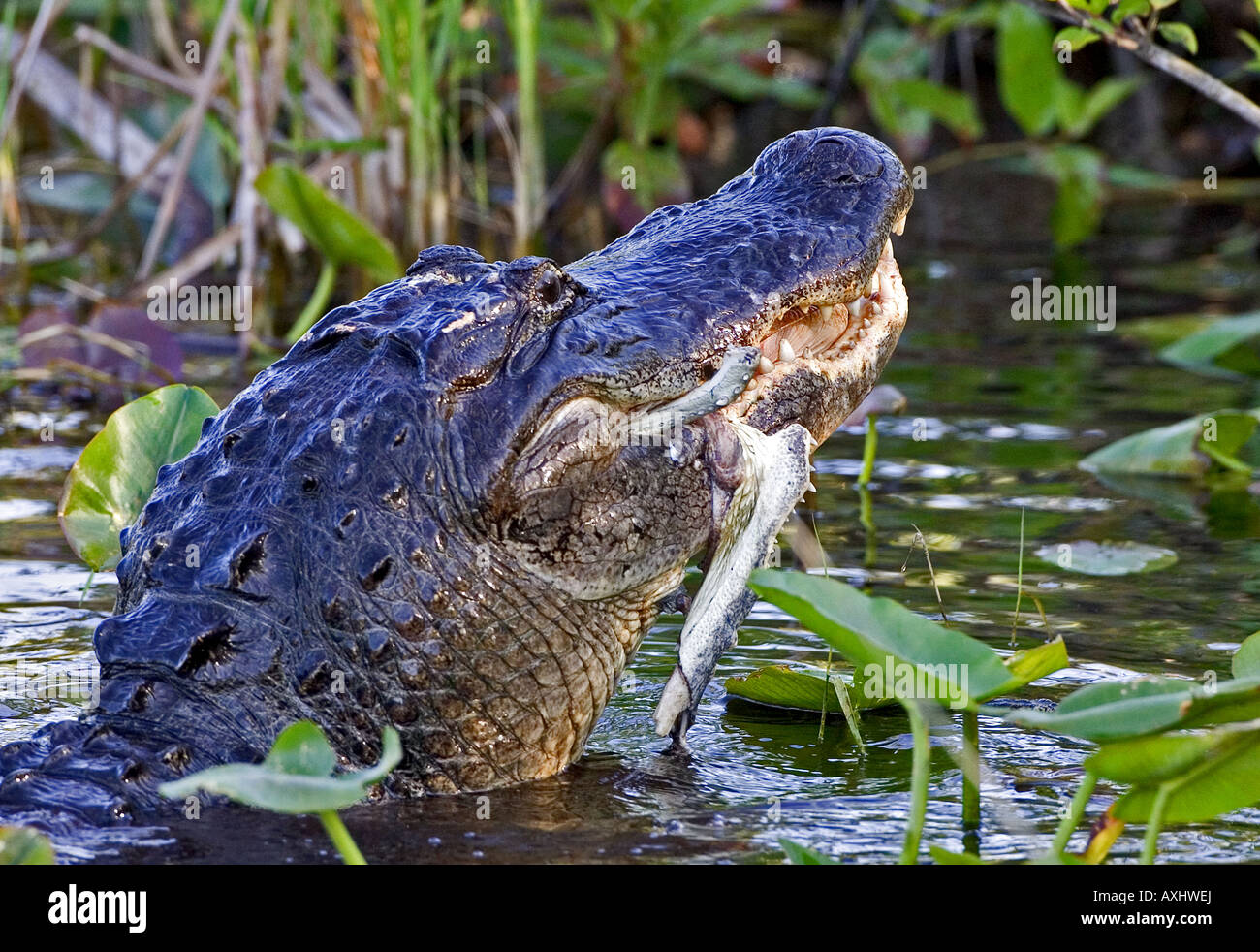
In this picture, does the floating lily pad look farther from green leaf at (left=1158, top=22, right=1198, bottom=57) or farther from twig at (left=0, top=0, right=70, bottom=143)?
twig at (left=0, top=0, right=70, bottom=143)

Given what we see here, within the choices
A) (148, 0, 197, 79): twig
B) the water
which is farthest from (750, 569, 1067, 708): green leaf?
(148, 0, 197, 79): twig

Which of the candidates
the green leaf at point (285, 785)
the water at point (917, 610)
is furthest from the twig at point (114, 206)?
the green leaf at point (285, 785)

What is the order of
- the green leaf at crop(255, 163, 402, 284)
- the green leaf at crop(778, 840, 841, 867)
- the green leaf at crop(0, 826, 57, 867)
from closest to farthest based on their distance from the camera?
the green leaf at crop(0, 826, 57, 867)
the green leaf at crop(778, 840, 841, 867)
the green leaf at crop(255, 163, 402, 284)

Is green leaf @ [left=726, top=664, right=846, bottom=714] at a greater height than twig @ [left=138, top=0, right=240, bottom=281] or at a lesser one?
lesser

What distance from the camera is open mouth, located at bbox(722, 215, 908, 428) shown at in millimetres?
3111

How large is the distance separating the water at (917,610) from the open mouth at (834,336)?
64 centimetres

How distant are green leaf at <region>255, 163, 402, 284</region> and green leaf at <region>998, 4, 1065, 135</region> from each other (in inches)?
135

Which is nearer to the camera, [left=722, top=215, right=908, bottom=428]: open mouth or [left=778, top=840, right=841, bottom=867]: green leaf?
[left=778, top=840, right=841, bottom=867]: green leaf

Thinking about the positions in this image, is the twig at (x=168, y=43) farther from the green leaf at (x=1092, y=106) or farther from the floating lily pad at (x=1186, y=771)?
the floating lily pad at (x=1186, y=771)

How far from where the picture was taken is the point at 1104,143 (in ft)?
40.5

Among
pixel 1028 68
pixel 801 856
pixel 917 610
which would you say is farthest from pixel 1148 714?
pixel 1028 68

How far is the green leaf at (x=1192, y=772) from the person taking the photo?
2262 millimetres

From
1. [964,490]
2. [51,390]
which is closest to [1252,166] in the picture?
[964,490]

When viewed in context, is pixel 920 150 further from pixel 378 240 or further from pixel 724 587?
pixel 724 587
